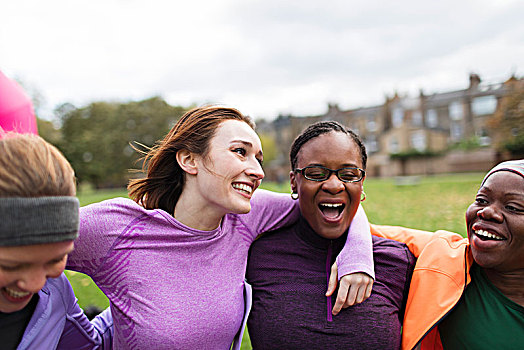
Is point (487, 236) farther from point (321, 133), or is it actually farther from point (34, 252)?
point (34, 252)

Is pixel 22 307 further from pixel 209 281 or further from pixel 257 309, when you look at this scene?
pixel 257 309

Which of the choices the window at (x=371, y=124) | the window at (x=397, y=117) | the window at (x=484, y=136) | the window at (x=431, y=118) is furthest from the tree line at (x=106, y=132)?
the window at (x=484, y=136)

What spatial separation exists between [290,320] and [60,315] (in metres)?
1.25

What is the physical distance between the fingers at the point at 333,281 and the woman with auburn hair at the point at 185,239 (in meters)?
0.07

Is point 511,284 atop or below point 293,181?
below

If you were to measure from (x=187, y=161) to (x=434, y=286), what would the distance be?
65.6 inches

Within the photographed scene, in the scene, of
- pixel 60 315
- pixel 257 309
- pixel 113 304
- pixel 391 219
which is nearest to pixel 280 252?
pixel 257 309

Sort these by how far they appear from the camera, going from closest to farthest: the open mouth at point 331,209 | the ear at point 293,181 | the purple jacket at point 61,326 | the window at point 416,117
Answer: the purple jacket at point 61,326 < the open mouth at point 331,209 < the ear at point 293,181 < the window at point 416,117

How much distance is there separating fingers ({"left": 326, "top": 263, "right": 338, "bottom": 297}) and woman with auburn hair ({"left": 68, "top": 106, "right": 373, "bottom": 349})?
0.07 meters

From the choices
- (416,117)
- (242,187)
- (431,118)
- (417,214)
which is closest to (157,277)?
(242,187)

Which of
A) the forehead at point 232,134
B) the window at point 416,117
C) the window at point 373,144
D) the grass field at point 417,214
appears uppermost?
the forehead at point 232,134

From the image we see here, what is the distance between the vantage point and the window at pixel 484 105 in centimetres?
4872

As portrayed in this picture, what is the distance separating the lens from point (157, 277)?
7.26 feet

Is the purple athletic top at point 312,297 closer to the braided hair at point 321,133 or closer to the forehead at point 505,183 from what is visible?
the braided hair at point 321,133
